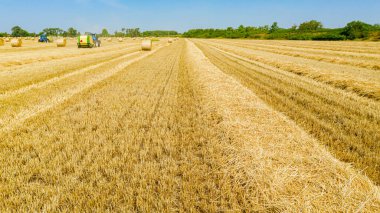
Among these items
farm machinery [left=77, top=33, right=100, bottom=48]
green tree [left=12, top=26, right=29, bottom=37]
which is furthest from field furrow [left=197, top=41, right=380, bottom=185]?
green tree [left=12, top=26, right=29, bottom=37]

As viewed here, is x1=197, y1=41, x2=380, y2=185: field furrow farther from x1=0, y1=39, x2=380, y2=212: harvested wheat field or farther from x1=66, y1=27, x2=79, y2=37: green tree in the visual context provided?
x1=66, y1=27, x2=79, y2=37: green tree

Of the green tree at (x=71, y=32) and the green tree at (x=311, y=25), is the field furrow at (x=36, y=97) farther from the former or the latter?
the green tree at (x=71, y=32)

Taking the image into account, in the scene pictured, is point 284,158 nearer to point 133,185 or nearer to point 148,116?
point 133,185

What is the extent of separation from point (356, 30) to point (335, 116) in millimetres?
73130

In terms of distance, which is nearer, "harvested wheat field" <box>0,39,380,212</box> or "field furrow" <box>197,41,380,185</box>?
"harvested wheat field" <box>0,39,380,212</box>

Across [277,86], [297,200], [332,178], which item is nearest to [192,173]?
[297,200]

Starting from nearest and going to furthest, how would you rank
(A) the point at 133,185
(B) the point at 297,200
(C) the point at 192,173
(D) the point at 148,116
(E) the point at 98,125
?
(B) the point at 297,200 → (A) the point at 133,185 → (C) the point at 192,173 → (E) the point at 98,125 → (D) the point at 148,116

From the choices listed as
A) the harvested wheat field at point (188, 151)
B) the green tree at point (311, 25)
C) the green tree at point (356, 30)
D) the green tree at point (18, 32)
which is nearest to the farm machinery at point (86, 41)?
the harvested wheat field at point (188, 151)

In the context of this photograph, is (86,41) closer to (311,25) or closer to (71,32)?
(311,25)

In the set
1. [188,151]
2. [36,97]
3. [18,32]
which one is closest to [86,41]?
[36,97]

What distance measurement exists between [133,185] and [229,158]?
4.57 ft

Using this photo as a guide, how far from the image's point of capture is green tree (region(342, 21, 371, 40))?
59.8 meters

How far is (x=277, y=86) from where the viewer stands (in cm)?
858

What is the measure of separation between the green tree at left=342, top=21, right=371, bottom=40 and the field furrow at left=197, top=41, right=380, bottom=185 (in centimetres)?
6565
